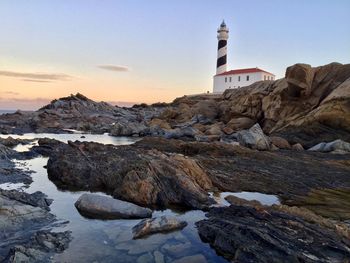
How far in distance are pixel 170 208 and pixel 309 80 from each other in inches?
1184

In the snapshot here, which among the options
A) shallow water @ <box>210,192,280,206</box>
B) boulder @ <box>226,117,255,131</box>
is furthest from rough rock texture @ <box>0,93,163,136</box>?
shallow water @ <box>210,192,280,206</box>

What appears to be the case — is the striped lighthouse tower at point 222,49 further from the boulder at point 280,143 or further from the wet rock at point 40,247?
the wet rock at point 40,247

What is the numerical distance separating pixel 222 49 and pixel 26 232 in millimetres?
74738

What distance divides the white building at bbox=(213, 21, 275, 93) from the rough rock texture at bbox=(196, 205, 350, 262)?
63127mm

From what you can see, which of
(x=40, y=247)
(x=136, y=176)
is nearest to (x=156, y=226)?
(x=40, y=247)

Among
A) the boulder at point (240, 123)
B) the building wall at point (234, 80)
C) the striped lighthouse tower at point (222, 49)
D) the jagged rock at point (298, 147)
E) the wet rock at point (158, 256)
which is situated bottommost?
the wet rock at point (158, 256)

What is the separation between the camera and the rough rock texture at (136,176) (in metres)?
11.7

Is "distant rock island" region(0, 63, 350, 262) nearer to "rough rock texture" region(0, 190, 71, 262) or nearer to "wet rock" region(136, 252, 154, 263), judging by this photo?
"rough rock texture" region(0, 190, 71, 262)

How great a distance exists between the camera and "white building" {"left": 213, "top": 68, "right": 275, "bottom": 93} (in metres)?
69.4

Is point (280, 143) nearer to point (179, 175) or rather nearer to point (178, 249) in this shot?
point (179, 175)

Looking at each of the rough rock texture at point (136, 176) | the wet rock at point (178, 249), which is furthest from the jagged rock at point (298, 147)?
the wet rock at point (178, 249)

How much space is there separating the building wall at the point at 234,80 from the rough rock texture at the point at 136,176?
186 feet

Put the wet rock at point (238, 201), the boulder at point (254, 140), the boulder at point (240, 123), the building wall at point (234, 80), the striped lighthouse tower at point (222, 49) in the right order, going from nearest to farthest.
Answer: the wet rock at point (238, 201) → the boulder at point (254, 140) → the boulder at point (240, 123) → the building wall at point (234, 80) → the striped lighthouse tower at point (222, 49)

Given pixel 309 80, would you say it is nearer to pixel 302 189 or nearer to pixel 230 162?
pixel 230 162
